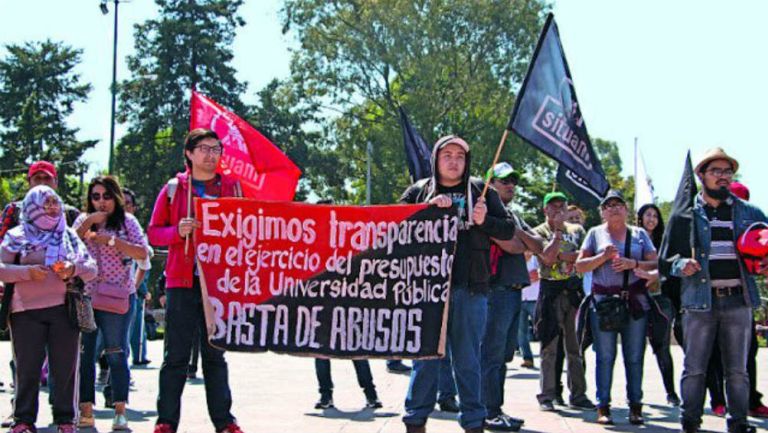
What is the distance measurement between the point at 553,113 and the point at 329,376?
3.36 m

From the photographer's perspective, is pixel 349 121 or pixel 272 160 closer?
pixel 272 160

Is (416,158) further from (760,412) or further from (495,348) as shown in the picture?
(760,412)

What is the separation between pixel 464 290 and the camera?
7.28 meters

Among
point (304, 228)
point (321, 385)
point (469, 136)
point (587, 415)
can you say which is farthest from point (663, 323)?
point (469, 136)

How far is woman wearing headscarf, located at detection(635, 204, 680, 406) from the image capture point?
9703 mm

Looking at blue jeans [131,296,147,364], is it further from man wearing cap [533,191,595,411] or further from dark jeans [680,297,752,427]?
dark jeans [680,297,752,427]

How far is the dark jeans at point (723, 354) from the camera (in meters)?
8.16

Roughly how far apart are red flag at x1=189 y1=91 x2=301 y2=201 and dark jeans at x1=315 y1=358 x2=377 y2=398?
1815 mm

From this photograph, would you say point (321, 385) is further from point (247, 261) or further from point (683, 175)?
point (683, 175)

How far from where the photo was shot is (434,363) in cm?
729

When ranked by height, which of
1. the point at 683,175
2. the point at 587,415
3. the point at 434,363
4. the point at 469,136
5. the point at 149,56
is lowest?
the point at 587,415

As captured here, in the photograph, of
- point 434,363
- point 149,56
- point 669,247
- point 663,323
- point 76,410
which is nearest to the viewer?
point 434,363

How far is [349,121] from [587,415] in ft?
133

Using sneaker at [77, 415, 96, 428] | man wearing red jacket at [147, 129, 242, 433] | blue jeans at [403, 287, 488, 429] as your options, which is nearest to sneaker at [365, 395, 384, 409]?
sneaker at [77, 415, 96, 428]
